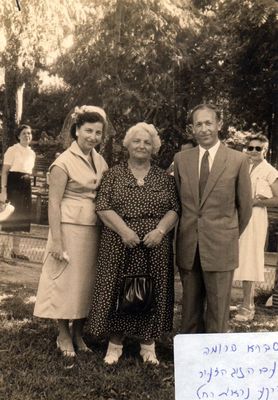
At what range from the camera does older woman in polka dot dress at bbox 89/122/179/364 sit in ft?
7.29

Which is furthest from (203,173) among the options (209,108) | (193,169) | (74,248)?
Answer: (74,248)

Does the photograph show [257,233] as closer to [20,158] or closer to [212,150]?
[212,150]

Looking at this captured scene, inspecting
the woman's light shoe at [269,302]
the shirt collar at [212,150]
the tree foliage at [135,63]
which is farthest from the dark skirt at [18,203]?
the woman's light shoe at [269,302]

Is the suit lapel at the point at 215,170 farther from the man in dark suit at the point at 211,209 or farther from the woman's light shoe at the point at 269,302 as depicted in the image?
the woman's light shoe at the point at 269,302

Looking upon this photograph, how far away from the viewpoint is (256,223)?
2.51 m

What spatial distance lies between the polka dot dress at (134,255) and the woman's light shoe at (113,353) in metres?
0.06

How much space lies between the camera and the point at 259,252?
8.54ft

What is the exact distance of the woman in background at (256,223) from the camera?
240 cm

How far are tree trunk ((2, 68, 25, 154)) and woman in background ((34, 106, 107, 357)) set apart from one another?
24 cm

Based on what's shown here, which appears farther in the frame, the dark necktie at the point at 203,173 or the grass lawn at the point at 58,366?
the dark necktie at the point at 203,173

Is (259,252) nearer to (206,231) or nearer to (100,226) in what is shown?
(206,231)

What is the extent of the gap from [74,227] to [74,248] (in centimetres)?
9

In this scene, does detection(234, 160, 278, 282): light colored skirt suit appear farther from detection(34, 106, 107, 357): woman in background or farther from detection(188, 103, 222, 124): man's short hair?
detection(34, 106, 107, 357): woman in background

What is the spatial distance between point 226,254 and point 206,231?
0.41 ft
